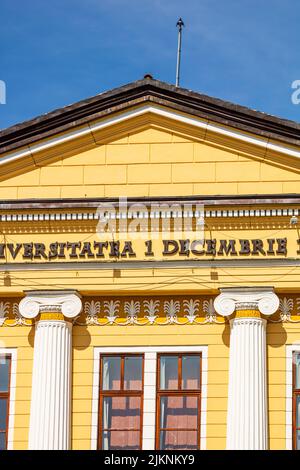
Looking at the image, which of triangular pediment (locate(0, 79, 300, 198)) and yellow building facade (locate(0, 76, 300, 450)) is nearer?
yellow building facade (locate(0, 76, 300, 450))

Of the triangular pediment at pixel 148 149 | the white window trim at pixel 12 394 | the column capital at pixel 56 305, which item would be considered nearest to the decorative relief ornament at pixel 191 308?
the column capital at pixel 56 305

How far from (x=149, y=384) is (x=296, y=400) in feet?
10.4

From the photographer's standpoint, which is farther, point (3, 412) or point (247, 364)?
point (3, 412)

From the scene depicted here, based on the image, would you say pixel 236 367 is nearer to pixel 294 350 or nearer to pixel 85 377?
pixel 294 350

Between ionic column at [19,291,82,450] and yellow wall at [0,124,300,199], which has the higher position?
yellow wall at [0,124,300,199]

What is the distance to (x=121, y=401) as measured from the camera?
3275cm

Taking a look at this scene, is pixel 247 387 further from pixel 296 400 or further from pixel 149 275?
pixel 149 275

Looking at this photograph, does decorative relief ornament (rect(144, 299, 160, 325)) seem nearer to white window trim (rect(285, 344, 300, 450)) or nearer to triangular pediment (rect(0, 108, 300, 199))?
triangular pediment (rect(0, 108, 300, 199))

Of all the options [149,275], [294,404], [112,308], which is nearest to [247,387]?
[294,404]

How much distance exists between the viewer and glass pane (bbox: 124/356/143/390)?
108ft

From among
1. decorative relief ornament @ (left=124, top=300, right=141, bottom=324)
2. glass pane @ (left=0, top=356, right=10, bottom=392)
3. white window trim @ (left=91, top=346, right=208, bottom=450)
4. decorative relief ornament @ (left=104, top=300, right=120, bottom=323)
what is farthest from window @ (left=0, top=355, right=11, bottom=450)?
decorative relief ornament @ (left=124, top=300, right=141, bottom=324)

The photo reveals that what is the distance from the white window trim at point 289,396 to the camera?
3191 cm

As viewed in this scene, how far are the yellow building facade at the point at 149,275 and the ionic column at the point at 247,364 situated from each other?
0.10ft
